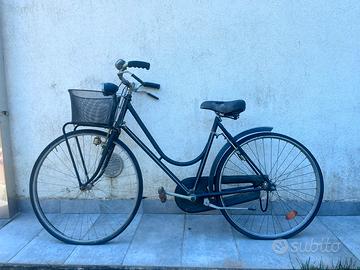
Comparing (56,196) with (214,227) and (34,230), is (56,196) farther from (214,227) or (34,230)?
(214,227)

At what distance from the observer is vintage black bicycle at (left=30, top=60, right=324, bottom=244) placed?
3.85 m

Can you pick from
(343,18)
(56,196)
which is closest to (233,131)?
(343,18)

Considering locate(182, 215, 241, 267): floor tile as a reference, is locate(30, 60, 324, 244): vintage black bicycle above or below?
above

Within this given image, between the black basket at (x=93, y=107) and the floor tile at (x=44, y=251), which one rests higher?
the black basket at (x=93, y=107)

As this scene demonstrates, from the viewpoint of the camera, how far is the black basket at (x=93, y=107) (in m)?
3.72

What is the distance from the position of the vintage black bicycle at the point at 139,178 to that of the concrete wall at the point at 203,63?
248 mm

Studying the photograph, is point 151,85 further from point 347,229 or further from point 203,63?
point 347,229

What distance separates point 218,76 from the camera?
13.9ft

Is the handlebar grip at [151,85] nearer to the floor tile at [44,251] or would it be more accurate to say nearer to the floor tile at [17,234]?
the floor tile at [44,251]

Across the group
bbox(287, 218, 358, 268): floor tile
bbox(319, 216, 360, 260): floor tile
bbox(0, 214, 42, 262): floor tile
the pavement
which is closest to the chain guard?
the pavement

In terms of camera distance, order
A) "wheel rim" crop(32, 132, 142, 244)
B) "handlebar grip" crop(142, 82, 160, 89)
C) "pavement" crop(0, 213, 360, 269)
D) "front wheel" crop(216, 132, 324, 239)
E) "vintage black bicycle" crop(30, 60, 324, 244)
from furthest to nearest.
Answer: "wheel rim" crop(32, 132, 142, 244), "front wheel" crop(216, 132, 324, 239), "handlebar grip" crop(142, 82, 160, 89), "vintage black bicycle" crop(30, 60, 324, 244), "pavement" crop(0, 213, 360, 269)

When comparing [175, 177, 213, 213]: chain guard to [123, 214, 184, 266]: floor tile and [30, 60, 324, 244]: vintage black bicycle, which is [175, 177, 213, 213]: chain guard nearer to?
[30, 60, 324, 244]: vintage black bicycle

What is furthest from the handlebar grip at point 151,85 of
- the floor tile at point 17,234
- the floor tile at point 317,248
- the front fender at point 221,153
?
the floor tile at point 317,248

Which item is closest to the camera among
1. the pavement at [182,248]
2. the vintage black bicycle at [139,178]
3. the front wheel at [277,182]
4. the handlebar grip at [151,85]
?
the pavement at [182,248]
